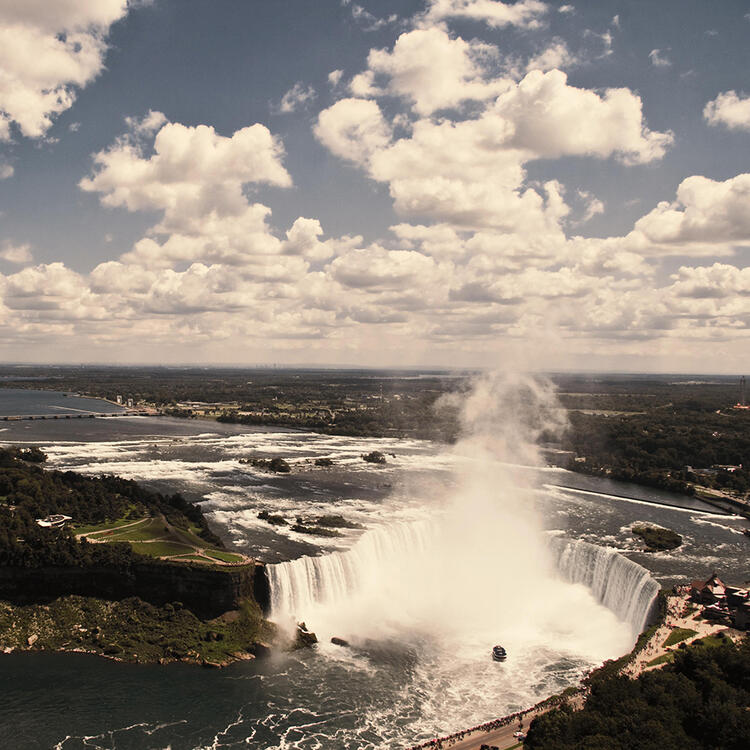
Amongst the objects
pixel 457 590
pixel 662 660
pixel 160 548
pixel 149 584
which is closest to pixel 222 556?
pixel 160 548

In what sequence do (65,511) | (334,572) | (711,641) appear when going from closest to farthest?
(711,641)
(334,572)
(65,511)

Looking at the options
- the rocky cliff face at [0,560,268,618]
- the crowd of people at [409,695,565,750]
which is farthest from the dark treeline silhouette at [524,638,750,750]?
the rocky cliff face at [0,560,268,618]

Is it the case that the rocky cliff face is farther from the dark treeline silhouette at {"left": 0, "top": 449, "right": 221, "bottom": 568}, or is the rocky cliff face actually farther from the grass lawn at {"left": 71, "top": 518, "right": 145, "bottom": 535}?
the grass lawn at {"left": 71, "top": 518, "right": 145, "bottom": 535}

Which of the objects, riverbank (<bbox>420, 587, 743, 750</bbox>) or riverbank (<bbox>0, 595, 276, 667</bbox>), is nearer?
riverbank (<bbox>420, 587, 743, 750</bbox>)

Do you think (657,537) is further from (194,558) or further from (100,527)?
(100,527)

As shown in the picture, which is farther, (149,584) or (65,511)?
(65,511)

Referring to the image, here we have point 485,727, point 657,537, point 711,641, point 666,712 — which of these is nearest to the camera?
point 666,712
